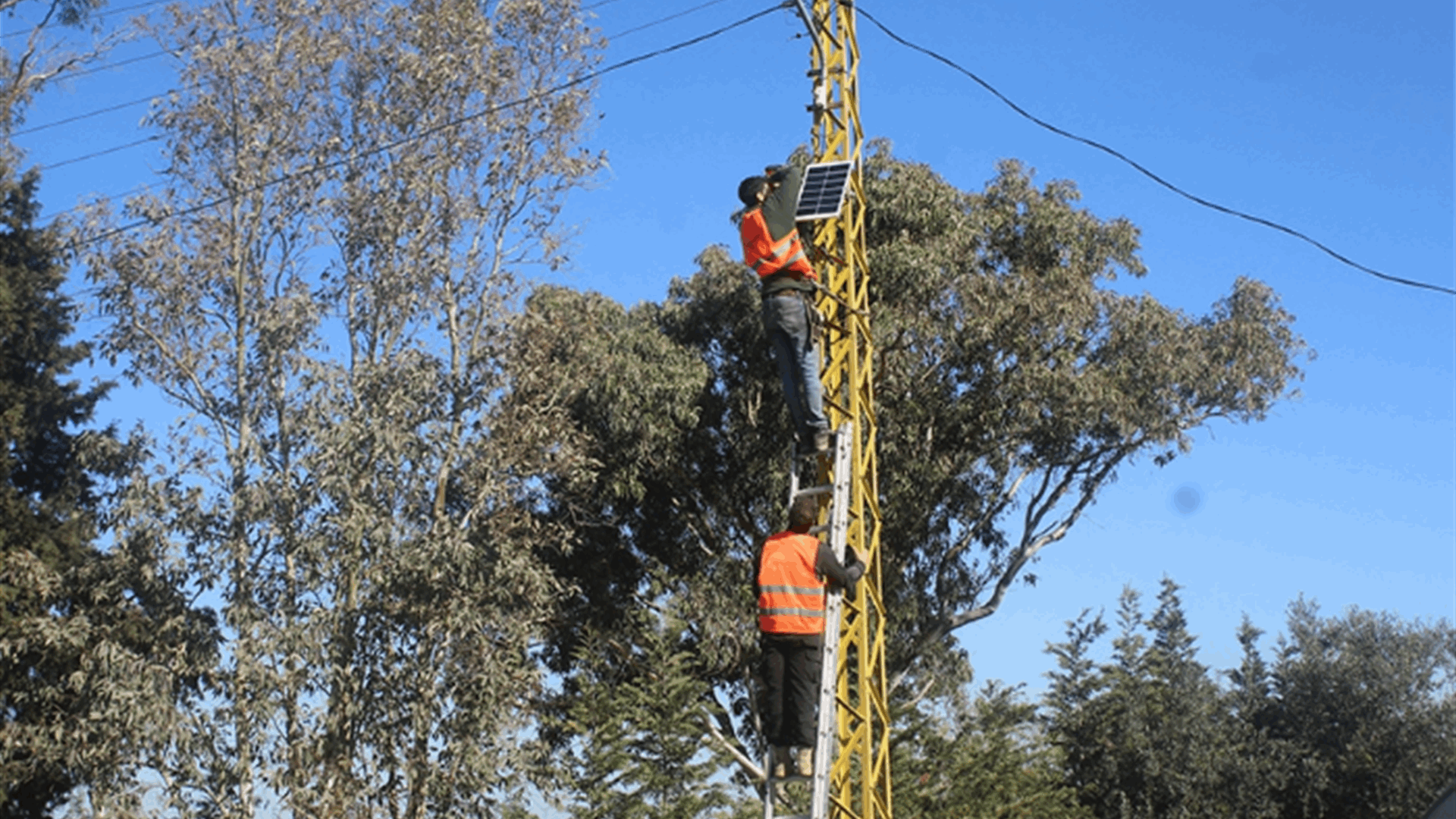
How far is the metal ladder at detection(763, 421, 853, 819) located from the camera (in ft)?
26.9

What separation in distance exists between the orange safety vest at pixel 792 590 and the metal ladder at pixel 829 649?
20 cm

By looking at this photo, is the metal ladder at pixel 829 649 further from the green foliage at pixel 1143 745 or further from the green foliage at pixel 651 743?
the green foliage at pixel 1143 745

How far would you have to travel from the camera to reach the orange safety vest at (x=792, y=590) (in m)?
8.30

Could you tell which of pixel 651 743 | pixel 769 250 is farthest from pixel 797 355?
pixel 651 743

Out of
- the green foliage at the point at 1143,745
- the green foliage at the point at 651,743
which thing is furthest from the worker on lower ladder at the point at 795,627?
the green foliage at the point at 1143,745

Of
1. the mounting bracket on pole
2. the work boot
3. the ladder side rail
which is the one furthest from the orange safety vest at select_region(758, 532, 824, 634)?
the mounting bracket on pole

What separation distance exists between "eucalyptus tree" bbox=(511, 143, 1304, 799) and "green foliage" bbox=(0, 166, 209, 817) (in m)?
5.41

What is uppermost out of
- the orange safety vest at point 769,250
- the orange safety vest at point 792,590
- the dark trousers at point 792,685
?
the orange safety vest at point 769,250

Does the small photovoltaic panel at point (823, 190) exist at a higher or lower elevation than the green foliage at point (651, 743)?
higher

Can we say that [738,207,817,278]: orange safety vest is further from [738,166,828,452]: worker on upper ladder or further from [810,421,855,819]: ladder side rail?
[810,421,855,819]: ladder side rail

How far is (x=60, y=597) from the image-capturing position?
1873 cm

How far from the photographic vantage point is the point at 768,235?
30.4ft

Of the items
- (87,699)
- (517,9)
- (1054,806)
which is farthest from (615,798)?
(517,9)

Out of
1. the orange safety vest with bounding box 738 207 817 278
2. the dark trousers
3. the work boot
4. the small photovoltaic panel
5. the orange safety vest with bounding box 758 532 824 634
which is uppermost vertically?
the small photovoltaic panel
